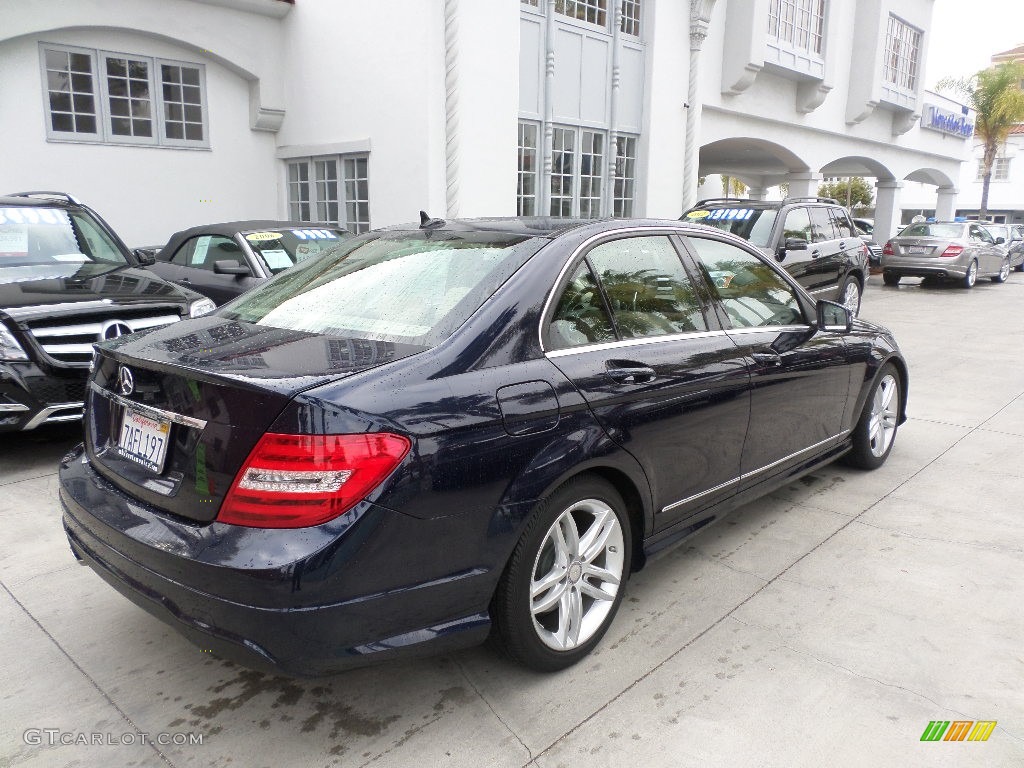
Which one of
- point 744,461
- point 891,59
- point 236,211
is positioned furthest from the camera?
point 891,59

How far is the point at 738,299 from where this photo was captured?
3.73m

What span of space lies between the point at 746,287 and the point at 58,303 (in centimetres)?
401

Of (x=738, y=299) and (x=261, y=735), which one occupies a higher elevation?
(x=738, y=299)

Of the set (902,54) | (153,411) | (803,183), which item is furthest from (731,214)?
(902,54)

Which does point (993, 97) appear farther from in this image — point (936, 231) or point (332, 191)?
point (332, 191)

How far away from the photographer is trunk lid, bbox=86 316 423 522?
2232 mm

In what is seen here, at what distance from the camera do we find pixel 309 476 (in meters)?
2.14

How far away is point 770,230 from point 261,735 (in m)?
9.09

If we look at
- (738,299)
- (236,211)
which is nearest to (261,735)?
(738,299)

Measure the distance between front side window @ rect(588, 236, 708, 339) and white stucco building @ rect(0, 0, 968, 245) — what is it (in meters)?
7.50

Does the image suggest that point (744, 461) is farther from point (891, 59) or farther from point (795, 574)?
point (891, 59)

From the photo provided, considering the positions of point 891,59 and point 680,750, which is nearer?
point 680,750

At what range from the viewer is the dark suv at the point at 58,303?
460 centimetres

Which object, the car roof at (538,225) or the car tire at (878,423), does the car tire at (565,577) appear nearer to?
the car roof at (538,225)
